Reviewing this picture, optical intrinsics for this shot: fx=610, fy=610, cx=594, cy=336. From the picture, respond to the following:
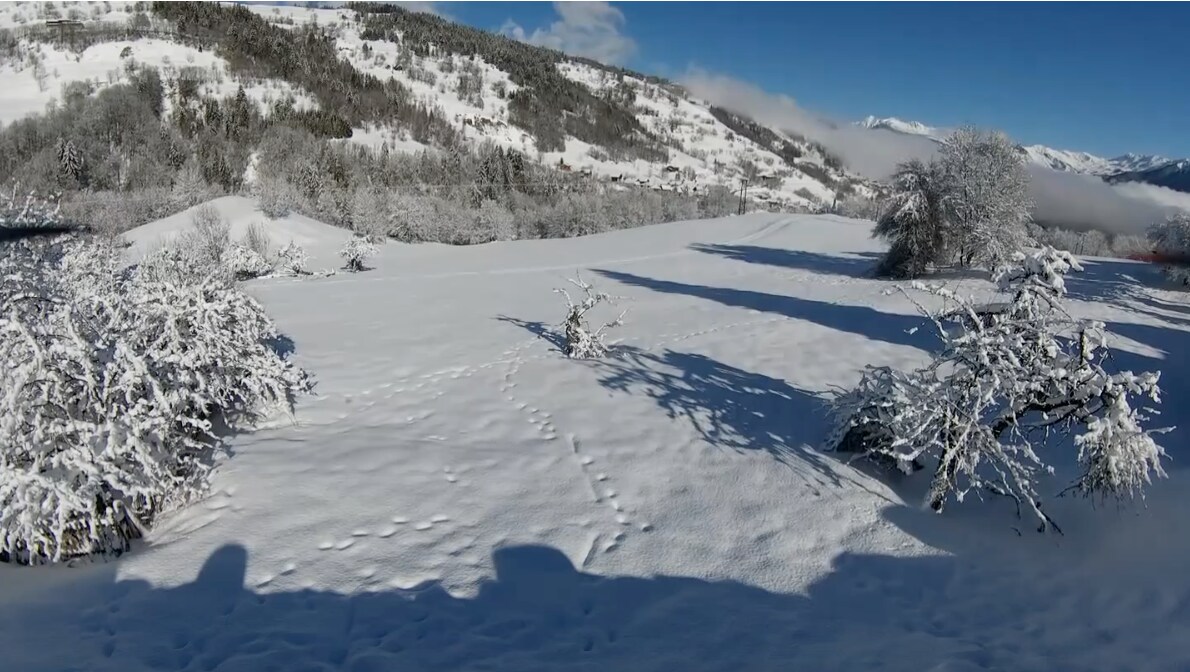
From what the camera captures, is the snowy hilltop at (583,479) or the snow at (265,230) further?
the snow at (265,230)

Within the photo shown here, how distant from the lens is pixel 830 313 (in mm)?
13555

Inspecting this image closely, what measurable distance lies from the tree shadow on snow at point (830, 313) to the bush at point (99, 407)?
961cm

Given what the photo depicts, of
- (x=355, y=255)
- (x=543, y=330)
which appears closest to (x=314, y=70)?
(x=355, y=255)

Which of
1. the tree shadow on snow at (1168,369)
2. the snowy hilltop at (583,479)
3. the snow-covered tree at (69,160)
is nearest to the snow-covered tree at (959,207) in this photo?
the snowy hilltop at (583,479)

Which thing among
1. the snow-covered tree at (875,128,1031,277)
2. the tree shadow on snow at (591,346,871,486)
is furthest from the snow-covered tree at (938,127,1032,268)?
the tree shadow on snow at (591,346,871,486)

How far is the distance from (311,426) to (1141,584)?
7.68 metres

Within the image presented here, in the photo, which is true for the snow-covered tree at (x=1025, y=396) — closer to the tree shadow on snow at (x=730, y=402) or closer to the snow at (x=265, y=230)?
the tree shadow on snow at (x=730, y=402)

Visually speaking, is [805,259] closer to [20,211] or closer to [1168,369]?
[1168,369]

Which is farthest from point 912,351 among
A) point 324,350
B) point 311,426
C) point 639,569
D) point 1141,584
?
point 324,350

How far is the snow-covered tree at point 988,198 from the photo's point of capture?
16625mm

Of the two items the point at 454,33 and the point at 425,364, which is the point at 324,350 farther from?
the point at 454,33

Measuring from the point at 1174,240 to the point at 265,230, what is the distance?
3112 centimetres

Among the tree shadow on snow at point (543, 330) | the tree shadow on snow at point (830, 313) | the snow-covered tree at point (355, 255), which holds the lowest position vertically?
the tree shadow on snow at point (543, 330)

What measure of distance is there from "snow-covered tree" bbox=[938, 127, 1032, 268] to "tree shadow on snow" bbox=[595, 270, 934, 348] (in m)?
5.46
